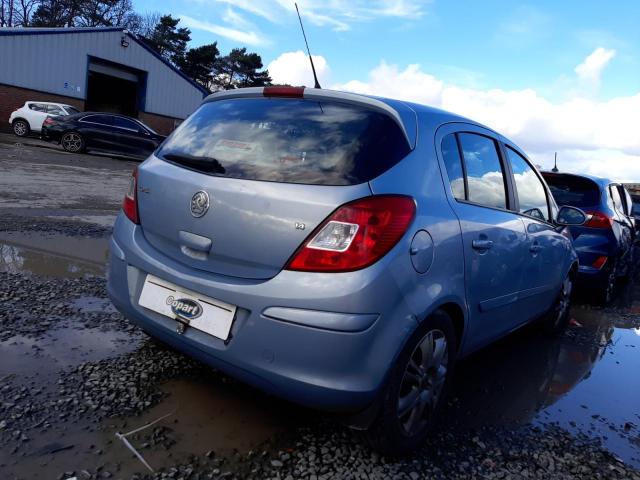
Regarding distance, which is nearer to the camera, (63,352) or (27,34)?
(63,352)

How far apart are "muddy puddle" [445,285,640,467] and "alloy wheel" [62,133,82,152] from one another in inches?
651

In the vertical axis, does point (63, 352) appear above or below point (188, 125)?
below

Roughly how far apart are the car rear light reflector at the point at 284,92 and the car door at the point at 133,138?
16694mm

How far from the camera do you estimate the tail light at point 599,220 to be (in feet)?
19.1

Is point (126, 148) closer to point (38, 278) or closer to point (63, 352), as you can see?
point (38, 278)

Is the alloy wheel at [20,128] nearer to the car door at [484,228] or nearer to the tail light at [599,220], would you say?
the tail light at [599,220]

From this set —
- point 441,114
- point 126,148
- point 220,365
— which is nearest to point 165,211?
point 220,365

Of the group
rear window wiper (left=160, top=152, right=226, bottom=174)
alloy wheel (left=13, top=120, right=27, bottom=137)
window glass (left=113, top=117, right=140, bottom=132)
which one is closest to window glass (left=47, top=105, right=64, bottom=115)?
alloy wheel (left=13, top=120, right=27, bottom=137)

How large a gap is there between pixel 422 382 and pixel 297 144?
1.27 m

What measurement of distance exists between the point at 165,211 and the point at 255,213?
0.55 meters

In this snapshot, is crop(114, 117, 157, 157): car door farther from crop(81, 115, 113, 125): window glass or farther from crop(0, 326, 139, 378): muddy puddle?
crop(0, 326, 139, 378): muddy puddle

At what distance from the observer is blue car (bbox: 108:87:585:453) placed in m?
2.04

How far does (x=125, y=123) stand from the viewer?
59.0 feet

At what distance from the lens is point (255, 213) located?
2172 millimetres
